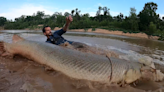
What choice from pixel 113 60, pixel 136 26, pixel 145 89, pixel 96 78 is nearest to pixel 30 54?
pixel 96 78

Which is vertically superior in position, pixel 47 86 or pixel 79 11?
pixel 79 11

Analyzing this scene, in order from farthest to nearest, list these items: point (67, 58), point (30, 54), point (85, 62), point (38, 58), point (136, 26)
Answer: point (136, 26), point (30, 54), point (38, 58), point (67, 58), point (85, 62)

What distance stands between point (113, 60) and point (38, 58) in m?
1.73

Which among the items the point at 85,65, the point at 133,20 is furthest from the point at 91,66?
the point at 133,20

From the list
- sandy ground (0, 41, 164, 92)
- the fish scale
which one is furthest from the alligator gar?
sandy ground (0, 41, 164, 92)

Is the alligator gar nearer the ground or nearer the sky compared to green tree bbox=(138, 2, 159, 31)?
nearer the ground

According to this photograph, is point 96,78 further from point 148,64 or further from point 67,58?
point 148,64

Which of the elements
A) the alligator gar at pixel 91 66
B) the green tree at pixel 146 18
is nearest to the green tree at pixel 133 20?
the green tree at pixel 146 18

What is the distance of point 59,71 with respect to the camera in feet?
7.43

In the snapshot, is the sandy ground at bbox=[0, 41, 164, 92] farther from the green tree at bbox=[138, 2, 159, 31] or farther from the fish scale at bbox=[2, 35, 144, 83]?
the green tree at bbox=[138, 2, 159, 31]

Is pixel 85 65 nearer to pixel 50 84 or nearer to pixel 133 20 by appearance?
pixel 50 84

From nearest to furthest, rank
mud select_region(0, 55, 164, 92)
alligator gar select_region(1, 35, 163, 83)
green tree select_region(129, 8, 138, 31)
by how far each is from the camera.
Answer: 1. mud select_region(0, 55, 164, 92)
2. alligator gar select_region(1, 35, 163, 83)
3. green tree select_region(129, 8, 138, 31)

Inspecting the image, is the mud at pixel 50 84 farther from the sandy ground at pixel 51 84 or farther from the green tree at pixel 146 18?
the green tree at pixel 146 18

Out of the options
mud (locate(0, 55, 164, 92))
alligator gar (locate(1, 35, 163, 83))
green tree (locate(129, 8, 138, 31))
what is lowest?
mud (locate(0, 55, 164, 92))
